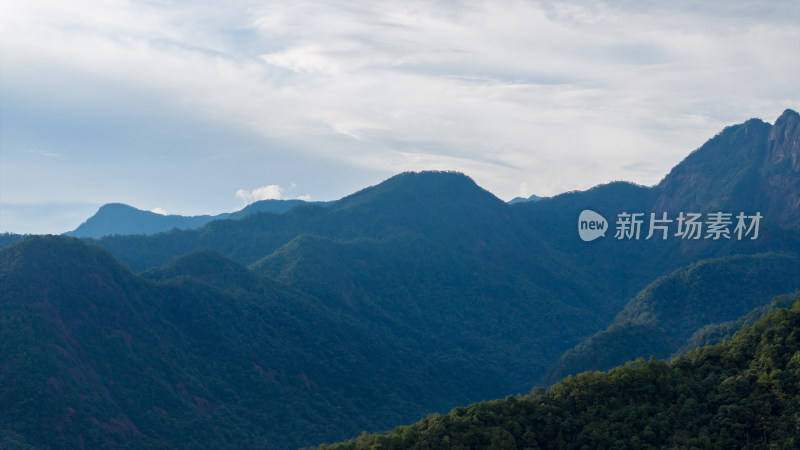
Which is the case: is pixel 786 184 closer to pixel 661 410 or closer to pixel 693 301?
pixel 693 301

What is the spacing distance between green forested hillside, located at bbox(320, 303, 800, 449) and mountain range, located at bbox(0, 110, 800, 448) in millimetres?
46652

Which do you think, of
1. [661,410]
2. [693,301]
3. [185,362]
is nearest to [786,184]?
[693,301]

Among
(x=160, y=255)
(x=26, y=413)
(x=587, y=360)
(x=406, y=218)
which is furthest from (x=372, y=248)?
(x=26, y=413)

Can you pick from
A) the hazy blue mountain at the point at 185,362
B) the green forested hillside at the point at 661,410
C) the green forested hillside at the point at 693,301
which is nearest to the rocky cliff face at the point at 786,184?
the green forested hillside at the point at 693,301

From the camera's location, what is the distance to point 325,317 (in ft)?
418

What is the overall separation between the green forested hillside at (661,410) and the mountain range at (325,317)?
153 ft

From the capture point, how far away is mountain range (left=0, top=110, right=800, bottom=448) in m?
86.2

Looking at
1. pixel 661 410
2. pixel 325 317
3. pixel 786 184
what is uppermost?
pixel 786 184

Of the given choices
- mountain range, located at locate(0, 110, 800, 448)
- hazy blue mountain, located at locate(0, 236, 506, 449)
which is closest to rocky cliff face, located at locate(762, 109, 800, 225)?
mountain range, located at locate(0, 110, 800, 448)

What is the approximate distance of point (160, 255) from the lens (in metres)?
151

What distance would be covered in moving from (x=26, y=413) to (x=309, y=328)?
172ft

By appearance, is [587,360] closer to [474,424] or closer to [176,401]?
[176,401]

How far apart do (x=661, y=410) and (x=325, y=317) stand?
83.9m

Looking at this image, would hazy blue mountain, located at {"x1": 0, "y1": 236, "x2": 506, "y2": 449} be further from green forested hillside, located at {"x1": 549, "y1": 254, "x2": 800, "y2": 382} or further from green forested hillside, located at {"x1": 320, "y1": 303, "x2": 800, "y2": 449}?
green forested hillside, located at {"x1": 320, "y1": 303, "x2": 800, "y2": 449}
